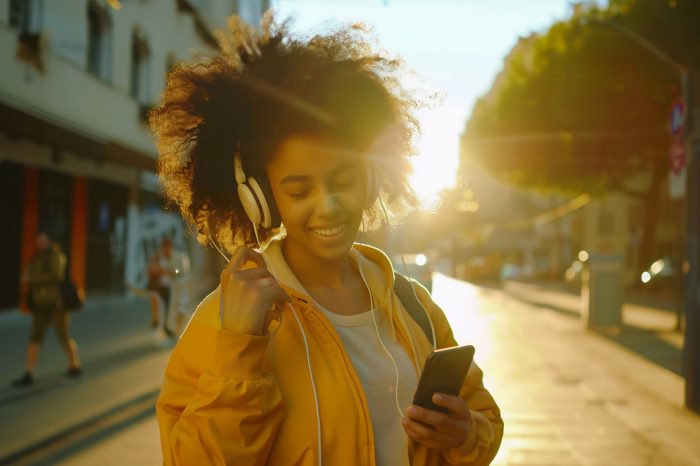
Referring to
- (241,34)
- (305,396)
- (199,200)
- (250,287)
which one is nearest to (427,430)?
(305,396)

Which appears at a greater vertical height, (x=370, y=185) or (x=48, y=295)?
(x=370, y=185)

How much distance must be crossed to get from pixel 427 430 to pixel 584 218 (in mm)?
55275

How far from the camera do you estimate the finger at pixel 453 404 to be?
5.55 ft

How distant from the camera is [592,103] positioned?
2830 centimetres

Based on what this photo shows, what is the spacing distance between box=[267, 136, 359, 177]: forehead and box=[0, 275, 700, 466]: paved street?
4.35 metres

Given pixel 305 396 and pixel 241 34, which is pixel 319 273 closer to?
pixel 305 396

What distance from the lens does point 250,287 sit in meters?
1.60

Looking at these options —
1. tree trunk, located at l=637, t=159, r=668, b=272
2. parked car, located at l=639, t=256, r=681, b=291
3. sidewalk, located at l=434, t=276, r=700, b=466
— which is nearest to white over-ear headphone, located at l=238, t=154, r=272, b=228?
sidewalk, located at l=434, t=276, r=700, b=466

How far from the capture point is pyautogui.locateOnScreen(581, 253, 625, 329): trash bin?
16.0 m

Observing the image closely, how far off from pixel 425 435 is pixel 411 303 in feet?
1.39

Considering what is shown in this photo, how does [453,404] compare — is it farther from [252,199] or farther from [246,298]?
[252,199]

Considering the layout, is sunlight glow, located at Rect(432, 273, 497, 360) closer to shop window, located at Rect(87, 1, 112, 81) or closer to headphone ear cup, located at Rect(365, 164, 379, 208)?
headphone ear cup, located at Rect(365, 164, 379, 208)

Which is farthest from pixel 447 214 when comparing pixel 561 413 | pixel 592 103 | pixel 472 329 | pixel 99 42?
pixel 592 103

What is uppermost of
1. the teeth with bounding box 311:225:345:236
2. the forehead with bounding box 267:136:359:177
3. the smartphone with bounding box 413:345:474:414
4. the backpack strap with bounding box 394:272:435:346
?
the forehead with bounding box 267:136:359:177
